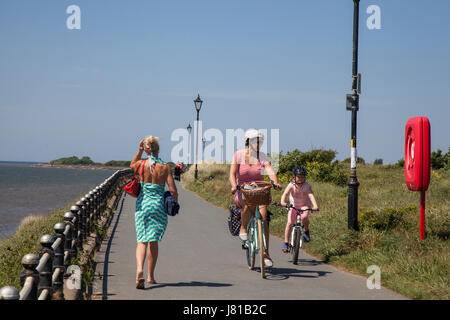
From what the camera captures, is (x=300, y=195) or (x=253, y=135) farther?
(x=300, y=195)

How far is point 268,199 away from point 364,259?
2184 millimetres

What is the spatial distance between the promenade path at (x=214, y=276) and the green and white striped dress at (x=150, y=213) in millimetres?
682

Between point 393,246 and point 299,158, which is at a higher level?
point 299,158

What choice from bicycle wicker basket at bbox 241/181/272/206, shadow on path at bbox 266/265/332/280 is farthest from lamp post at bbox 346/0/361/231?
bicycle wicker basket at bbox 241/181/272/206

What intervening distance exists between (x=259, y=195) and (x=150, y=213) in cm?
160

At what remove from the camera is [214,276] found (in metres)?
7.76

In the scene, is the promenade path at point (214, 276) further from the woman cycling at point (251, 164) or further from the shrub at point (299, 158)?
the shrub at point (299, 158)

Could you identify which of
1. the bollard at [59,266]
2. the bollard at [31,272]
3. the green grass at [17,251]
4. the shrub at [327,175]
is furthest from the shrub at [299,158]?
the bollard at [31,272]

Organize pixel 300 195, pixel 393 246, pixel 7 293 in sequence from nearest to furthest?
pixel 7 293
pixel 393 246
pixel 300 195

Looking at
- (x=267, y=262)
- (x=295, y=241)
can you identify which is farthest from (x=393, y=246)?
(x=267, y=262)

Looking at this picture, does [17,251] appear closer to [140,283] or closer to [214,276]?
[214,276]

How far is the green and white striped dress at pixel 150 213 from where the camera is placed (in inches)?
270
